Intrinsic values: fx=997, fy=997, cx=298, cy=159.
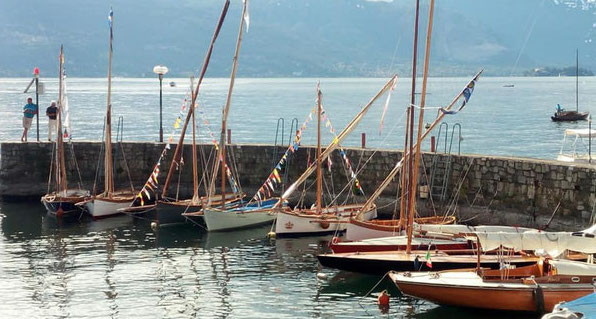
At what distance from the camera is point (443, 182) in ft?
113

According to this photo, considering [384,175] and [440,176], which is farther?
[384,175]

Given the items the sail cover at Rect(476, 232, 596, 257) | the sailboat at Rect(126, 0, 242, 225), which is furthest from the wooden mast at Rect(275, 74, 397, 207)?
the sail cover at Rect(476, 232, 596, 257)

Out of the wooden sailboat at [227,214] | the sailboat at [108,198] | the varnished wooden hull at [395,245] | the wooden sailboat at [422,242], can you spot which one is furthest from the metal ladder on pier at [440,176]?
the sailboat at [108,198]

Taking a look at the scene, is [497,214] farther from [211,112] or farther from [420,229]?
[211,112]

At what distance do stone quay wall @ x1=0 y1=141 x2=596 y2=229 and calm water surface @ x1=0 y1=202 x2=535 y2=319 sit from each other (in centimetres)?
479

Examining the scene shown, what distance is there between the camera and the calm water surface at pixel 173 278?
2383 centimetres

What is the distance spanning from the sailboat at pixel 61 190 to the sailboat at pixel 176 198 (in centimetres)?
237

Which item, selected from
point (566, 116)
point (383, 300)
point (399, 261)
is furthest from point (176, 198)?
point (566, 116)

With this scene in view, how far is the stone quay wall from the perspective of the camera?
1208 inches

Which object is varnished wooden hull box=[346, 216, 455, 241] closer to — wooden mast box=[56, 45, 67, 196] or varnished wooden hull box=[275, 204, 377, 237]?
varnished wooden hull box=[275, 204, 377, 237]

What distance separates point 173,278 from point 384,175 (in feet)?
38.1

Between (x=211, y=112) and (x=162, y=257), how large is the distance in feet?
294

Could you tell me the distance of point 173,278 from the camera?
2719cm

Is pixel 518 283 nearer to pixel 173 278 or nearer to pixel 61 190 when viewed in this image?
pixel 173 278
